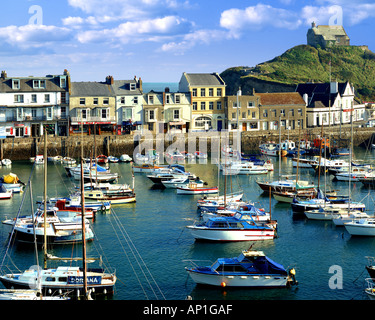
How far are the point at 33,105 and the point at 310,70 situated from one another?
6997 centimetres

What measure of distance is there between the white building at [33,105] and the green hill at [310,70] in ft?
139

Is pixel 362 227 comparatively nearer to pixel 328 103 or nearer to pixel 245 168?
pixel 245 168

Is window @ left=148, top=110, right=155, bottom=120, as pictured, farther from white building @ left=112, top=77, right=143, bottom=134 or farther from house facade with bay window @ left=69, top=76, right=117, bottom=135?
house facade with bay window @ left=69, top=76, right=117, bottom=135

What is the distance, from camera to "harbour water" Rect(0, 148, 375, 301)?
23000 mm

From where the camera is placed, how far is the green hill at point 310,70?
105m

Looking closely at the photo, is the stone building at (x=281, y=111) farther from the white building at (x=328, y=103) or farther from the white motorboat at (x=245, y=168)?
the white motorboat at (x=245, y=168)

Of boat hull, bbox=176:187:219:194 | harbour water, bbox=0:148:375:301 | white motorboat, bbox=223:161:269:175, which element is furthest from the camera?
white motorboat, bbox=223:161:269:175

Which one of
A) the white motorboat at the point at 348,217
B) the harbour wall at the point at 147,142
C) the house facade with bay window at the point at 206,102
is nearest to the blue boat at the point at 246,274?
the white motorboat at the point at 348,217

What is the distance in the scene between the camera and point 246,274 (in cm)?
2314

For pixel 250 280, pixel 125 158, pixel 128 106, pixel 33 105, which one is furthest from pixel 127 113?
pixel 250 280

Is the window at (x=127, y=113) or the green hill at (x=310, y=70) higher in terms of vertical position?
the green hill at (x=310, y=70)

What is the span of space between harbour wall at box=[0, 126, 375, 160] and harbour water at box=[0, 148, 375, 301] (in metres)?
23.6

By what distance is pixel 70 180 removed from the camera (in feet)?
170

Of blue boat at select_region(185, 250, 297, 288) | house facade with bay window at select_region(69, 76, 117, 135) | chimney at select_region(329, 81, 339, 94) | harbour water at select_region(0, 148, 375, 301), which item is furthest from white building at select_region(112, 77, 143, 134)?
blue boat at select_region(185, 250, 297, 288)
